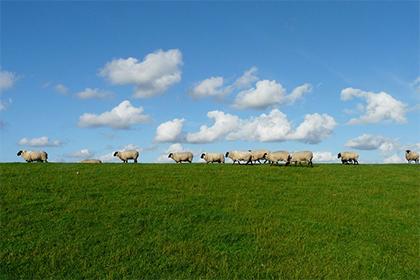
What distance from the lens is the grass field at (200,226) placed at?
19328 mm

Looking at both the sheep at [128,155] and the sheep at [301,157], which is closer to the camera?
the sheep at [301,157]

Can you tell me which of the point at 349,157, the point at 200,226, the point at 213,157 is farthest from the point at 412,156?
the point at 200,226

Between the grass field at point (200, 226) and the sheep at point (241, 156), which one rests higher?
the sheep at point (241, 156)

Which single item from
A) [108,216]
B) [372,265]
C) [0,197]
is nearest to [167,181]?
[108,216]

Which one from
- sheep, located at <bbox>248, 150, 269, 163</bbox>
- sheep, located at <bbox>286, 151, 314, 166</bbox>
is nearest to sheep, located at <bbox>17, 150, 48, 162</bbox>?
sheep, located at <bbox>248, 150, 269, 163</bbox>

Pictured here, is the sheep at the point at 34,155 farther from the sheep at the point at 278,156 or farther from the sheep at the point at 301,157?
the sheep at the point at 301,157

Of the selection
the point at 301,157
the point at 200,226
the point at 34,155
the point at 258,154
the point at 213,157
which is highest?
the point at 34,155

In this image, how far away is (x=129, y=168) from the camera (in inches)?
1419

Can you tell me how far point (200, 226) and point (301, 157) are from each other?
25288 millimetres

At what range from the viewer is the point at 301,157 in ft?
152

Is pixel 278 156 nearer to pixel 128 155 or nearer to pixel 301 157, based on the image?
pixel 301 157

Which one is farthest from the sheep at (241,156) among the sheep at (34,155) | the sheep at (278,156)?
the sheep at (34,155)

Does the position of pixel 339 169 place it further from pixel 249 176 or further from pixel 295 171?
pixel 249 176

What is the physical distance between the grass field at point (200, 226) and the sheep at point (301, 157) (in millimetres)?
11656
